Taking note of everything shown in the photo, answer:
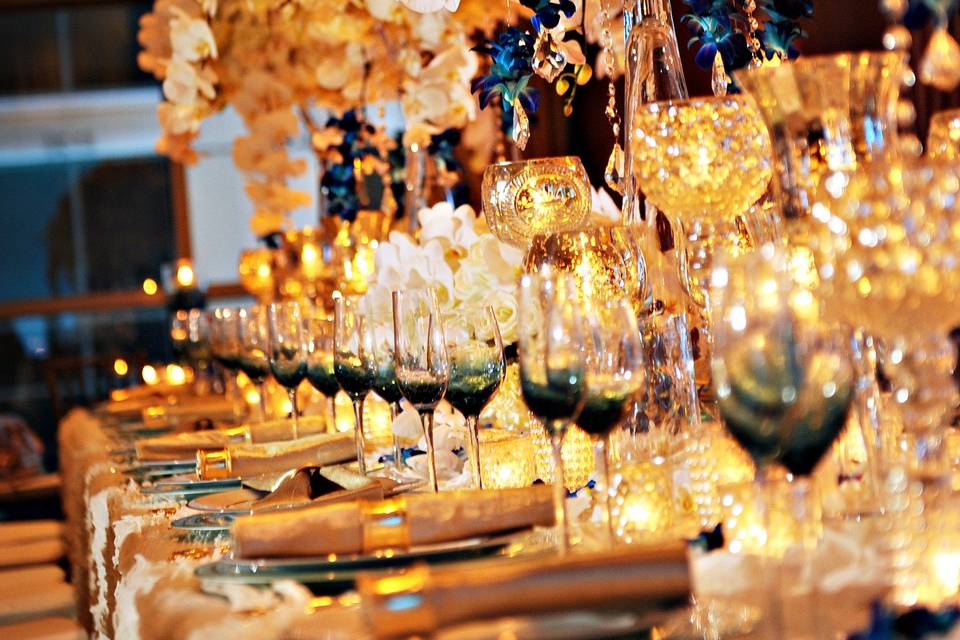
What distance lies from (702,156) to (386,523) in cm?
46

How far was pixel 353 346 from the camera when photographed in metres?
1.56

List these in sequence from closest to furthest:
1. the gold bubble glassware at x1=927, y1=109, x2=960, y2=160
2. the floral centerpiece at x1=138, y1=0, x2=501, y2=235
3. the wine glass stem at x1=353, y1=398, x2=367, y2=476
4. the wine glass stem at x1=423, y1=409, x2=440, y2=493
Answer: the gold bubble glassware at x1=927, y1=109, x2=960, y2=160, the wine glass stem at x1=423, y1=409, x2=440, y2=493, the wine glass stem at x1=353, y1=398, x2=367, y2=476, the floral centerpiece at x1=138, y1=0, x2=501, y2=235

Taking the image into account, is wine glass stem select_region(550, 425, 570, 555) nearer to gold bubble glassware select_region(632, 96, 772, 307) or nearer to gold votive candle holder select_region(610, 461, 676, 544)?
gold votive candle holder select_region(610, 461, 676, 544)

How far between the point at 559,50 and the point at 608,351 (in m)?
0.65

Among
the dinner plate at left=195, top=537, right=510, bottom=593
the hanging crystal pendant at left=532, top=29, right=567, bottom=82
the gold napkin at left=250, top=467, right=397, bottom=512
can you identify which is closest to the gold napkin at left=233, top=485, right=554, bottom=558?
the dinner plate at left=195, top=537, right=510, bottom=593

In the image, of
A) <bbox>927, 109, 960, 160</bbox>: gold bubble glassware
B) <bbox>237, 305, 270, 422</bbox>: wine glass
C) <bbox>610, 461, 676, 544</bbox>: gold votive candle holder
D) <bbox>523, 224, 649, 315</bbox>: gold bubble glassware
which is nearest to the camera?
<bbox>610, 461, 676, 544</bbox>: gold votive candle holder

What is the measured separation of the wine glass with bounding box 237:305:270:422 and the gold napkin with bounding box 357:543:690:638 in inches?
56.0

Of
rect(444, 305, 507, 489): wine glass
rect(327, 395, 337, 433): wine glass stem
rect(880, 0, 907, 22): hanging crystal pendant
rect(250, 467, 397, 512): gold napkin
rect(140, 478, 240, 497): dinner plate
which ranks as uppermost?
rect(880, 0, 907, 22): hanging crystal pendant

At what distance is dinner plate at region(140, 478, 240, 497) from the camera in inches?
65.0

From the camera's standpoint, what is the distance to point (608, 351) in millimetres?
1104

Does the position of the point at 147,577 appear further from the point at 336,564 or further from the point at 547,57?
the point at 547,57

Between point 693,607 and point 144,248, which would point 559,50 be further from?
point 144,248

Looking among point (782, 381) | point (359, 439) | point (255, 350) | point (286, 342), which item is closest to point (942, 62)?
point (782, 381)

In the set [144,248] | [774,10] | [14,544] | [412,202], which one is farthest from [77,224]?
[774,10]
